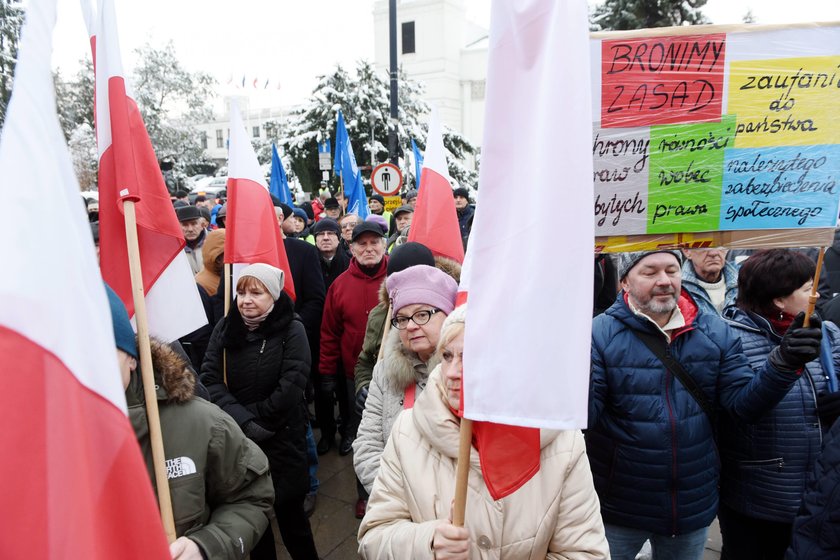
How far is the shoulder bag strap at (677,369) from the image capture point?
8.03 ft

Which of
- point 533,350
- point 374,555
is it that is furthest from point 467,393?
point 374,555

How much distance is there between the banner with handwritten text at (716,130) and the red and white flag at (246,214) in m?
2.15

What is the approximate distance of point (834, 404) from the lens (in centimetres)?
249

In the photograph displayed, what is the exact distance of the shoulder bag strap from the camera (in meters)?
2.45

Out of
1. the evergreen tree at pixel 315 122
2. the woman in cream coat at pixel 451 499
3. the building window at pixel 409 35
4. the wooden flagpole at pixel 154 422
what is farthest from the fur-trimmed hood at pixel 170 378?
the building window at pixel 409 35

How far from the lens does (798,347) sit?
7.36 feet

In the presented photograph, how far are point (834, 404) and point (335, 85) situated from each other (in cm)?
1867

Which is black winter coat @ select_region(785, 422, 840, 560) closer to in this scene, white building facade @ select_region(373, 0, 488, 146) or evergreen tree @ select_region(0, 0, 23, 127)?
evergreen tree @ select_region(0, 0, 23, 127)

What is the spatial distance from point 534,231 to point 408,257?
195cm

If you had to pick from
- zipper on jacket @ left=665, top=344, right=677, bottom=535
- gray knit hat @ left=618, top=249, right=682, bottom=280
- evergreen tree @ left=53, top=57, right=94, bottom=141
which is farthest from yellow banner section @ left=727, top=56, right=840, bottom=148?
evergreen tree @ left=53, top=57, right=94, bottom=141

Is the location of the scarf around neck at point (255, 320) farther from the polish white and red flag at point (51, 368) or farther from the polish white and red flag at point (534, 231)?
the polish white and red flag at point (51, 368)

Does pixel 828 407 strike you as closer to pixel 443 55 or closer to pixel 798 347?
pixel 798 347

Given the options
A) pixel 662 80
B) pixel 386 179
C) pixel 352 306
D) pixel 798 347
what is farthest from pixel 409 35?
pixel 798 347

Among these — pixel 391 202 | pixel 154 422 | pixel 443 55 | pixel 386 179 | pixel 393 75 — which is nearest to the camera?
pixel 154 422
